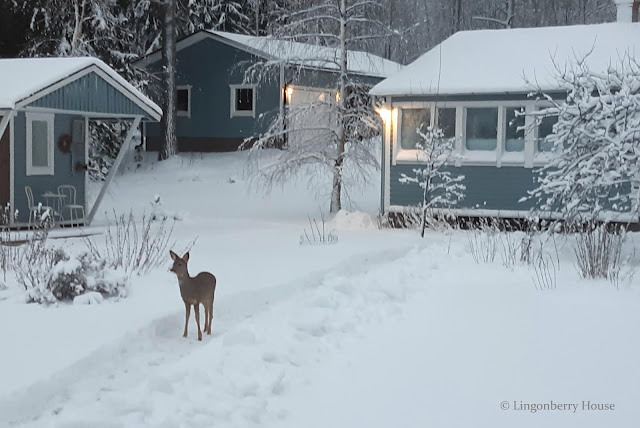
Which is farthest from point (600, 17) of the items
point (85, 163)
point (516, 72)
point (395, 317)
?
point (395, 317)

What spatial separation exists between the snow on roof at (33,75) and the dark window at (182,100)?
1473 cm

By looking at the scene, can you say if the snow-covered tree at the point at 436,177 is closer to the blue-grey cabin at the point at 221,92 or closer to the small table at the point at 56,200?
the small table at the point at 56,200

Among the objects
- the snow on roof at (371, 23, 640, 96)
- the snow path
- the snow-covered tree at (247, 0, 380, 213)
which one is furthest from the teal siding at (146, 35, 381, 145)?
the snow path

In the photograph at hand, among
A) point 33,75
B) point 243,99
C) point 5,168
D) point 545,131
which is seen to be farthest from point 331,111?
point 243,99

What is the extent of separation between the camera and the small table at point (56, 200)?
599 inches

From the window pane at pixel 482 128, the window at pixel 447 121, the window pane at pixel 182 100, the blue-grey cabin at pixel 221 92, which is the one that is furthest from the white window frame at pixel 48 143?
the window pane at pixel 182 100

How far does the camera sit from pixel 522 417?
4719 mm

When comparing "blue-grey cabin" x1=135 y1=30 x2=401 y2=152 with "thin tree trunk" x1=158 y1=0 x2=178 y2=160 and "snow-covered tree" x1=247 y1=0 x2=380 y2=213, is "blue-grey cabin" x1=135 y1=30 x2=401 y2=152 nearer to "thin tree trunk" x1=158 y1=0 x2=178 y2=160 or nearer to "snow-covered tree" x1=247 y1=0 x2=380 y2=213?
"thin tree trunk" x1=158 y1=0 x2=178 y2=160

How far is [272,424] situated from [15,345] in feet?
7.70

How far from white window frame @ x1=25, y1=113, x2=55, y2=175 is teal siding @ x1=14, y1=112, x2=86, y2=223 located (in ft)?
0.26

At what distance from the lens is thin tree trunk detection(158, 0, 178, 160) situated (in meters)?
26.7

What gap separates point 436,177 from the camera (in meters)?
16.2

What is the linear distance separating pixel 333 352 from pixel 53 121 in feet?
36.5

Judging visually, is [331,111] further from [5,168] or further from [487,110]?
[5,168]
